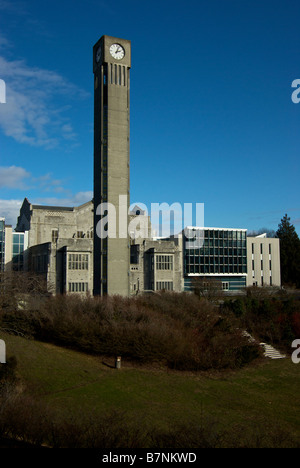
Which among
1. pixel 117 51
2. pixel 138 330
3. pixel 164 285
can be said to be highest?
pixel 117 51

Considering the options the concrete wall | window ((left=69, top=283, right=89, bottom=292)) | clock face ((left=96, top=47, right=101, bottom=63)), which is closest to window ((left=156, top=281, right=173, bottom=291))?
window ((left=69, top=283, right=89, bottom=292))

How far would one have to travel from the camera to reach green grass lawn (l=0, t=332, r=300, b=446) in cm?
2112

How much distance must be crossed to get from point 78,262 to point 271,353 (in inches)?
1181

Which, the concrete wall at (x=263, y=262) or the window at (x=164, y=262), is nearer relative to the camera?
the window at (x=164, y=262)

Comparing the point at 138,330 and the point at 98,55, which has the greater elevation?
the point at 98,55

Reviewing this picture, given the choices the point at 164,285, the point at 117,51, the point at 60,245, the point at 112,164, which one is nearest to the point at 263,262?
the point at 164,285

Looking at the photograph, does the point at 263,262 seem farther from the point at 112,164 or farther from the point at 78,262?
the point at 112,164

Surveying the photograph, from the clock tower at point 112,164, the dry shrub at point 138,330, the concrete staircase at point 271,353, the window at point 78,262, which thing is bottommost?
the concrete staircase at point 271,353

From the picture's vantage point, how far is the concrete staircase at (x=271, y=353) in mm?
35781

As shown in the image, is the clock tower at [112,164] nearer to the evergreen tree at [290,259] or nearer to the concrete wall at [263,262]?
the concrete wall at [263,262]

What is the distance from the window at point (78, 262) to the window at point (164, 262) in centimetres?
1101

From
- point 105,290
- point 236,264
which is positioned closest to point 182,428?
point 105,290

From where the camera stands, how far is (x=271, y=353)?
3638 cm

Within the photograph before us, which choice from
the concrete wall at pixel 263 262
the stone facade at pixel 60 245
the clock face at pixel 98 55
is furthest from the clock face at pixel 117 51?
the concrete wall at pixel 263 262
